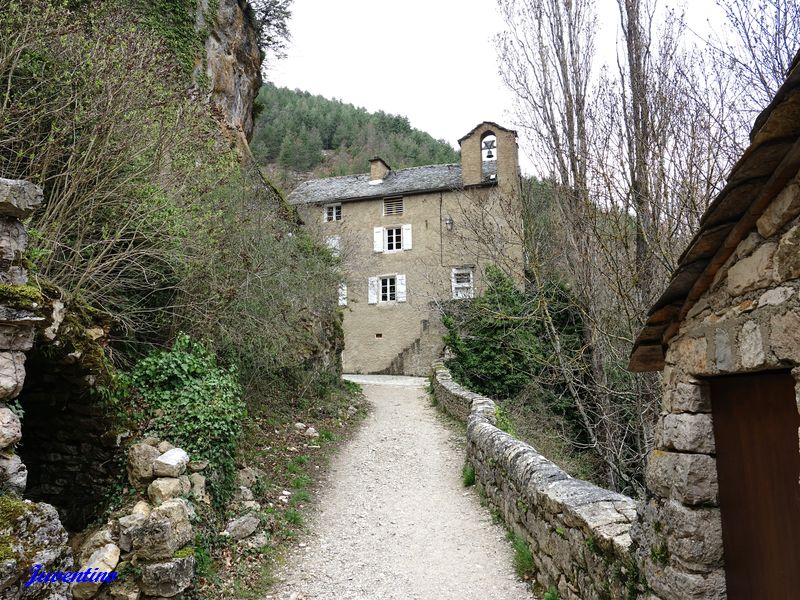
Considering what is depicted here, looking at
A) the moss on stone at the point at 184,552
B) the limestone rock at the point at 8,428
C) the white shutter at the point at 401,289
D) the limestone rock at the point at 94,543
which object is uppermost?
the white shutter at the point at 401,289

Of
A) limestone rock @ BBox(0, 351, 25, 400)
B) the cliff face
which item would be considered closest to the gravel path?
limestone rock @ BBox(0, 351, 25, 400)

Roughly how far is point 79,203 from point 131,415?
7.64ft

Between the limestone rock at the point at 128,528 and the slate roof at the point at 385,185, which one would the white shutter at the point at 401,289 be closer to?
the slate roof at the point at 385,185

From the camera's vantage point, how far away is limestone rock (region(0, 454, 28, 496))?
12.0 feet

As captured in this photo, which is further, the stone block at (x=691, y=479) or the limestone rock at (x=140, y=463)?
the limestone rock at (x=140, y=463)

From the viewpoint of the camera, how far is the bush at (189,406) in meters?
5.57

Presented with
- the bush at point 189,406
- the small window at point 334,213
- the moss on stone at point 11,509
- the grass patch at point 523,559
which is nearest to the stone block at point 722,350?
the grass patch at point 523,559

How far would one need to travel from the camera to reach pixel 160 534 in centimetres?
429

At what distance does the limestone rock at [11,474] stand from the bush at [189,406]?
1482 millimetres

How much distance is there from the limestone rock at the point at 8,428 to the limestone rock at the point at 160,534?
4.02ft

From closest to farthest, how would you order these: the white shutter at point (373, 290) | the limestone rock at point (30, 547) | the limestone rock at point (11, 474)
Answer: the limestone rock at point (30, 547)
the limestone rock at point (11, 474)
the white shutter at point (373, 290)

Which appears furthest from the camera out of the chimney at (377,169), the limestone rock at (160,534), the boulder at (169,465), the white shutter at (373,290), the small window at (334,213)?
the chimney at (377,169)

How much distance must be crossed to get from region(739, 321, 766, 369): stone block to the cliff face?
11.1 meters

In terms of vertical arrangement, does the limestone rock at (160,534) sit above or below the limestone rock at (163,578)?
above
